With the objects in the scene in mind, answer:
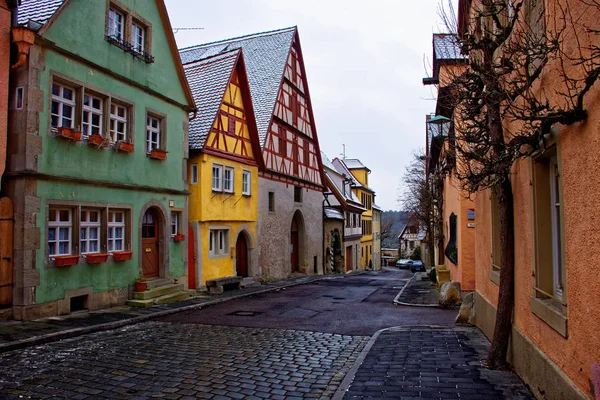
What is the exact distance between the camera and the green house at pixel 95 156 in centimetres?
1077

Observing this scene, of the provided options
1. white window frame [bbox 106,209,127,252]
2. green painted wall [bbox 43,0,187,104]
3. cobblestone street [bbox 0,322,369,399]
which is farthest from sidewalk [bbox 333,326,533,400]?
green painted wall [bbox 43,0,187,104]

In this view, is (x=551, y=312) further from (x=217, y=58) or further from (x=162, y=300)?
(x=217, y=58)

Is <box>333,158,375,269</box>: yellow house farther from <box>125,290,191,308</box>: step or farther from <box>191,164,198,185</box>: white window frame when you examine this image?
<box>125,290,191,308</box>: step

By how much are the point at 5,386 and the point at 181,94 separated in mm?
12459

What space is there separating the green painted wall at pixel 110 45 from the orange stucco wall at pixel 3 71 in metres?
0.83

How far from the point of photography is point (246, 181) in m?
21.2

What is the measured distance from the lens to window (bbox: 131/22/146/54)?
14637mm

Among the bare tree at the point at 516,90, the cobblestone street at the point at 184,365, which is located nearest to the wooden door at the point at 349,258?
the cobblestone street at the point at 184,365

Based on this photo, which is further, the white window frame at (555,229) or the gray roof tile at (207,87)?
the gray roof tile at (207,87)

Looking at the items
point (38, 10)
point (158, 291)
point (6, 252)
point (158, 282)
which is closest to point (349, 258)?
point (158, 282)

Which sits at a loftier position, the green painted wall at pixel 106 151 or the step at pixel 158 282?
the green painted wall at pixel 106 151

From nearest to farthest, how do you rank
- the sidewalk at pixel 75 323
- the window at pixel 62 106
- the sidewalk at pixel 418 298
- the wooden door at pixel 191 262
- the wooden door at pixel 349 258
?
1. the sidewalk at pixel 75 323
2. the window at pixel 62 106
3. the sidewalk at pixel 418 298
4. the wooden door at pixel 191 262
5. the wooden door at pixel 349 258

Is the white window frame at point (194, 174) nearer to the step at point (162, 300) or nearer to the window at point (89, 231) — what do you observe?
the step at point (162, 300)

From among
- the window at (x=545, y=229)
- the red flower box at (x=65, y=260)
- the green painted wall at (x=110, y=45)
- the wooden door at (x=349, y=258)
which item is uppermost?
the green painted wall at (x=110, y=45)
